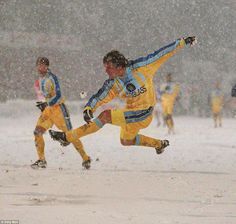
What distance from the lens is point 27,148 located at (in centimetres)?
1300

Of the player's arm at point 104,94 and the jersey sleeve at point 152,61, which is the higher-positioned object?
the jersey sleeve at point 152,61

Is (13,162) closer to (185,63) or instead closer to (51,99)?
(51,99)

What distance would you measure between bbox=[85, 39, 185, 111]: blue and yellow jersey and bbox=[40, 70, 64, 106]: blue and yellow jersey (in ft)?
6.24

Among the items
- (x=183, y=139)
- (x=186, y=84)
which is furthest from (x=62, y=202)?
(x=186, y=84)

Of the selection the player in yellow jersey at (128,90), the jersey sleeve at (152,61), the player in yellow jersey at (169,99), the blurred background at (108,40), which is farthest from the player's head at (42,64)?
the blurred background at (108,40)

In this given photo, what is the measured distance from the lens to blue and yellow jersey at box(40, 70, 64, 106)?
8.85 metres

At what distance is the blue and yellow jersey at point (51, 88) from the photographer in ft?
29.0

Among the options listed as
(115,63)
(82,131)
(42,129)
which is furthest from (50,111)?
(115,63)

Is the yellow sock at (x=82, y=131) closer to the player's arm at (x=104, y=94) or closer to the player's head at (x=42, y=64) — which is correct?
the player's arm at (x=104, y=94)

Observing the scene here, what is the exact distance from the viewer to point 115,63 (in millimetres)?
6895

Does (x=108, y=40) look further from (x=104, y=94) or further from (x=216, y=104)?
→ (x=104, y=94)

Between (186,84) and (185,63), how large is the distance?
→ 1154 mm

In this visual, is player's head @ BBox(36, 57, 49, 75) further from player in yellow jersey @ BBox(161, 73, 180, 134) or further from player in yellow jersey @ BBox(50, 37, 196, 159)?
player in yellow jersey @ BBox(161, 73, 180, 134)

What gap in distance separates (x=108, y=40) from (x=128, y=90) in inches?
985
